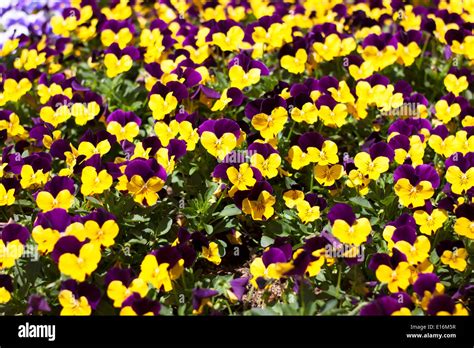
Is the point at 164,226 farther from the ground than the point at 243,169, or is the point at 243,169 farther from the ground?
the point at 243,169

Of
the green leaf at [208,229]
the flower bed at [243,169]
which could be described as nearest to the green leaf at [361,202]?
the flower bed at [243,169]

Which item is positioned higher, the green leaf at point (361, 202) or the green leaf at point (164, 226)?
the green leaf at point (361, 202)

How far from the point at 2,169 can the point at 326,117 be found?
2.14 metres

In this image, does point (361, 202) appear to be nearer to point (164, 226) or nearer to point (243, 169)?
point (243, 169)

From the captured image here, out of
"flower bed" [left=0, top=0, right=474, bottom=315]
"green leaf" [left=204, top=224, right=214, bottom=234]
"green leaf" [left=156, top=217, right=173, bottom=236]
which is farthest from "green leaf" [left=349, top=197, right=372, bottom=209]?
"green leaf" [left=156, top=217, right=173, bottom=236]

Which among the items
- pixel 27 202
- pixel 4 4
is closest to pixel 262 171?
pixel 27 202

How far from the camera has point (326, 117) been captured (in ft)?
14.9

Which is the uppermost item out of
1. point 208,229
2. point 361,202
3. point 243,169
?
point 243,169

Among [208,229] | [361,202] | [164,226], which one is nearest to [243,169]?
[208,229]

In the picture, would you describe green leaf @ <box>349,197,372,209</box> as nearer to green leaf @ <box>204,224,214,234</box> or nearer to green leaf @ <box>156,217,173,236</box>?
green leaf @ <box>204,224,214,234</box>

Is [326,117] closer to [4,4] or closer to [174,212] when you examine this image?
[174,212]

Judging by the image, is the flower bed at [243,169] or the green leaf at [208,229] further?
the green leaf at [208,229]

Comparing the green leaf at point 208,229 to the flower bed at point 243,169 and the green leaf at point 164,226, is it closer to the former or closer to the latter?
the flower bed at point 243,169
